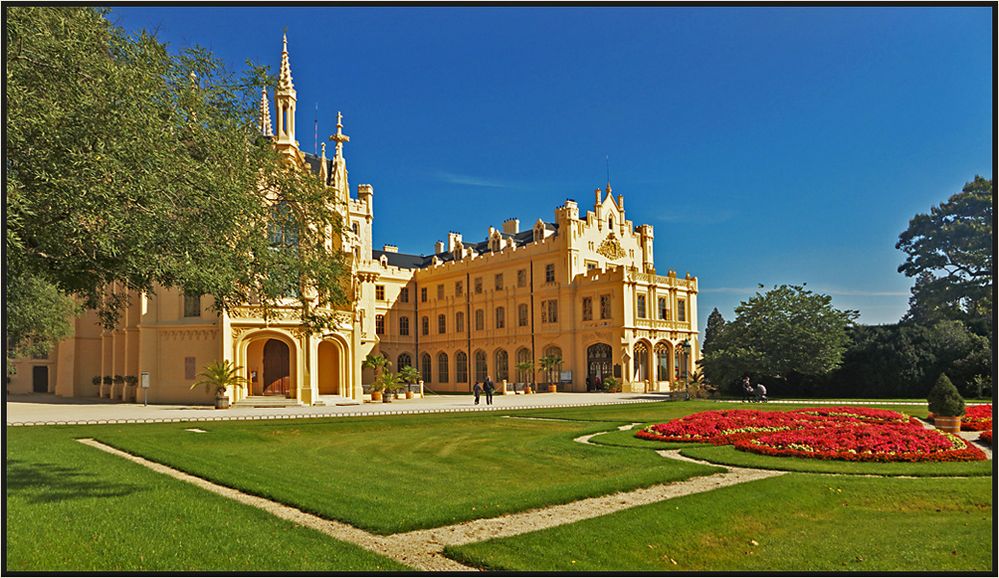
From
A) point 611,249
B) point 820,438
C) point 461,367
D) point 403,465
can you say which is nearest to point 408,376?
point 461,367

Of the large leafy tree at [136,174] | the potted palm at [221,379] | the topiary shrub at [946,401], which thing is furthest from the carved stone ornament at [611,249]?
the large leafy tree at [136,174]

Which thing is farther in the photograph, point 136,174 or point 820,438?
point 820,438

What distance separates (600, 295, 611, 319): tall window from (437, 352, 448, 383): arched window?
17.8 m

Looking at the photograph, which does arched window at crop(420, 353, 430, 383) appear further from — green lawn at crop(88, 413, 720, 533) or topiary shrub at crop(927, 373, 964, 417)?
topiary shrub at crop(927, 373, 964, 417)

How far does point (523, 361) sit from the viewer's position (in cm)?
6153

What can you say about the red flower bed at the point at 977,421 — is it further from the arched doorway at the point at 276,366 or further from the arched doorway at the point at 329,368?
the arched doorway at the point at 276,366

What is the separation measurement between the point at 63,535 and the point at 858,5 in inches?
392

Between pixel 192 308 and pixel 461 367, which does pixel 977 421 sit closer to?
pixel 192 308

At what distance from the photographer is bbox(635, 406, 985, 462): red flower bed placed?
47.7ft

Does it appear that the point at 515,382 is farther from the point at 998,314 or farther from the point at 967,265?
the point at 998,314

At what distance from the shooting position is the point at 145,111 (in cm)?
987

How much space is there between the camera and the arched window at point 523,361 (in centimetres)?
5990

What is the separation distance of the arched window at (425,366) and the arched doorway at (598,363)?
59.0 ft

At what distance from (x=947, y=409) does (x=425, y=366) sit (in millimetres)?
53964
